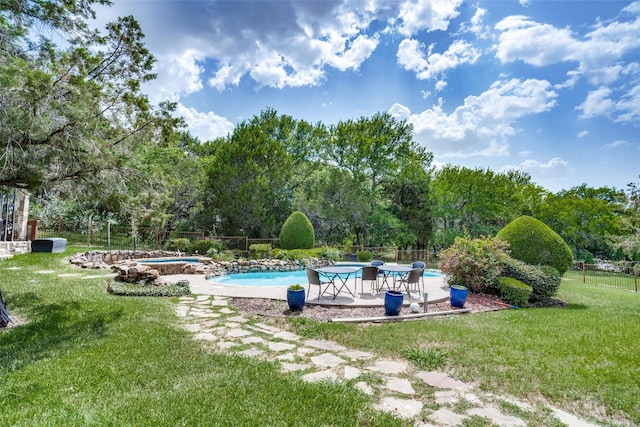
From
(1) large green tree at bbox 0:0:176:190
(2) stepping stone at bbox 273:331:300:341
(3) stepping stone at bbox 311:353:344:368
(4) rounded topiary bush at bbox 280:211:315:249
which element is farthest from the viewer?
(4) rounded topiary bush at bbox 280:211:315:249

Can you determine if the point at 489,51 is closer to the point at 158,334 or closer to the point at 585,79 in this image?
the point at 585,79

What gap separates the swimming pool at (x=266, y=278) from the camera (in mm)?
11078

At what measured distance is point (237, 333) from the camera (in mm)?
4773

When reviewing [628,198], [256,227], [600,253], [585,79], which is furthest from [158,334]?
[600,253]

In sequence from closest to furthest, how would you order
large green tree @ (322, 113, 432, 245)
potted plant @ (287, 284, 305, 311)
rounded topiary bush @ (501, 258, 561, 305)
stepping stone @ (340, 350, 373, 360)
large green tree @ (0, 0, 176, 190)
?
1. large green tree @ (0, 0, 176, 190)
2. stepping stone @ (340, 350, 373, 360)
3. potted plant @ (287, 284, 305, 311)
4. rounded topiary bush @ (501, 258, 561, 305)
5. large green tree @ (322, 113, 432, 245)

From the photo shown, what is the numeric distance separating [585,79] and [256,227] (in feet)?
54.6

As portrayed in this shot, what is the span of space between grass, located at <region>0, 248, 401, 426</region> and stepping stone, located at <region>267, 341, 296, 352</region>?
1.78ft

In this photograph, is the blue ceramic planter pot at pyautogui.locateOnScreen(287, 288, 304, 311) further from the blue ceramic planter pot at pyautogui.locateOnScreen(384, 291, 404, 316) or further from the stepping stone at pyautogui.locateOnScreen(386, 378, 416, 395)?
the stepping stone at pyautogui.locateOnScreen(386, 378, 416, 395)

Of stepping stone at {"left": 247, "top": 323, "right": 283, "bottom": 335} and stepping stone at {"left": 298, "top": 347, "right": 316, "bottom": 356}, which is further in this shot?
stepping stone at {"left": 247, "top": 323, "right": 283, "bottom": 335}

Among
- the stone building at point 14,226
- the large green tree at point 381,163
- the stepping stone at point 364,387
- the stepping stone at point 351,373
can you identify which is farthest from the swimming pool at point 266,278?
the large green tree at point 381,163

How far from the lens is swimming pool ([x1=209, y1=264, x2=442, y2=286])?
1108 cm

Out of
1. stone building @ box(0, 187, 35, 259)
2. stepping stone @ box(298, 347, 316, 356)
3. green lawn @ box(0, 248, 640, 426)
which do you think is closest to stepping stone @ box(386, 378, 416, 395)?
green lawn @ box(0, 248, 640, 426)

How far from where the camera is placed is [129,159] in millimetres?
4656

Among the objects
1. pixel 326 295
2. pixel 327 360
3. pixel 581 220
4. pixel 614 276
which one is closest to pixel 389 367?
pixel 327 360
